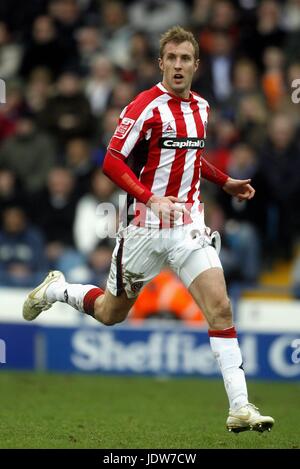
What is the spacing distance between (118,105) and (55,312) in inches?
123

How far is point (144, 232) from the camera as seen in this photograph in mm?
8203

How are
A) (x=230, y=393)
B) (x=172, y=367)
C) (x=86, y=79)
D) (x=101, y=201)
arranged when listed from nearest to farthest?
(x=230, y=393)
(x=172, y=367)
(x=101, y=201)
(x=86, y=79)

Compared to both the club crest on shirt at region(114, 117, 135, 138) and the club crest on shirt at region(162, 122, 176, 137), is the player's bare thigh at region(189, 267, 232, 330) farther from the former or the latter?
the club crest on shirt at region(114, 117, 135, 138)

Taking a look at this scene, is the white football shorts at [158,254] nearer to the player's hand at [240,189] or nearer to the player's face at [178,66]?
the player's hand at [240,189]

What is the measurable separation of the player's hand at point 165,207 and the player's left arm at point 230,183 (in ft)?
2.89

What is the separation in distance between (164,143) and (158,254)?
2.52 feet

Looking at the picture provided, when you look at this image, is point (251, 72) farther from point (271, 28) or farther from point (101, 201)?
point (101, 201)

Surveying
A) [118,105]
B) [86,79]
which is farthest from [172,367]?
[86,79]

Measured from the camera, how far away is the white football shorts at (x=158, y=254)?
8055 mm

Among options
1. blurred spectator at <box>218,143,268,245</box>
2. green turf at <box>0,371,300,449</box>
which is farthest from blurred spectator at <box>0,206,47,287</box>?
blurred spectator at <box>218,143,268,245</box>

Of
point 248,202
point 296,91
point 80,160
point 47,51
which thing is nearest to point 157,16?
point 47,51

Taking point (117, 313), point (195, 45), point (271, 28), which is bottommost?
point (117, 313)

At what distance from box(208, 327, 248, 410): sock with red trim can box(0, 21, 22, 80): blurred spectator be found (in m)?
10.0

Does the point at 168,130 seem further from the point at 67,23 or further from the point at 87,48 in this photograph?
the point at 67,23
